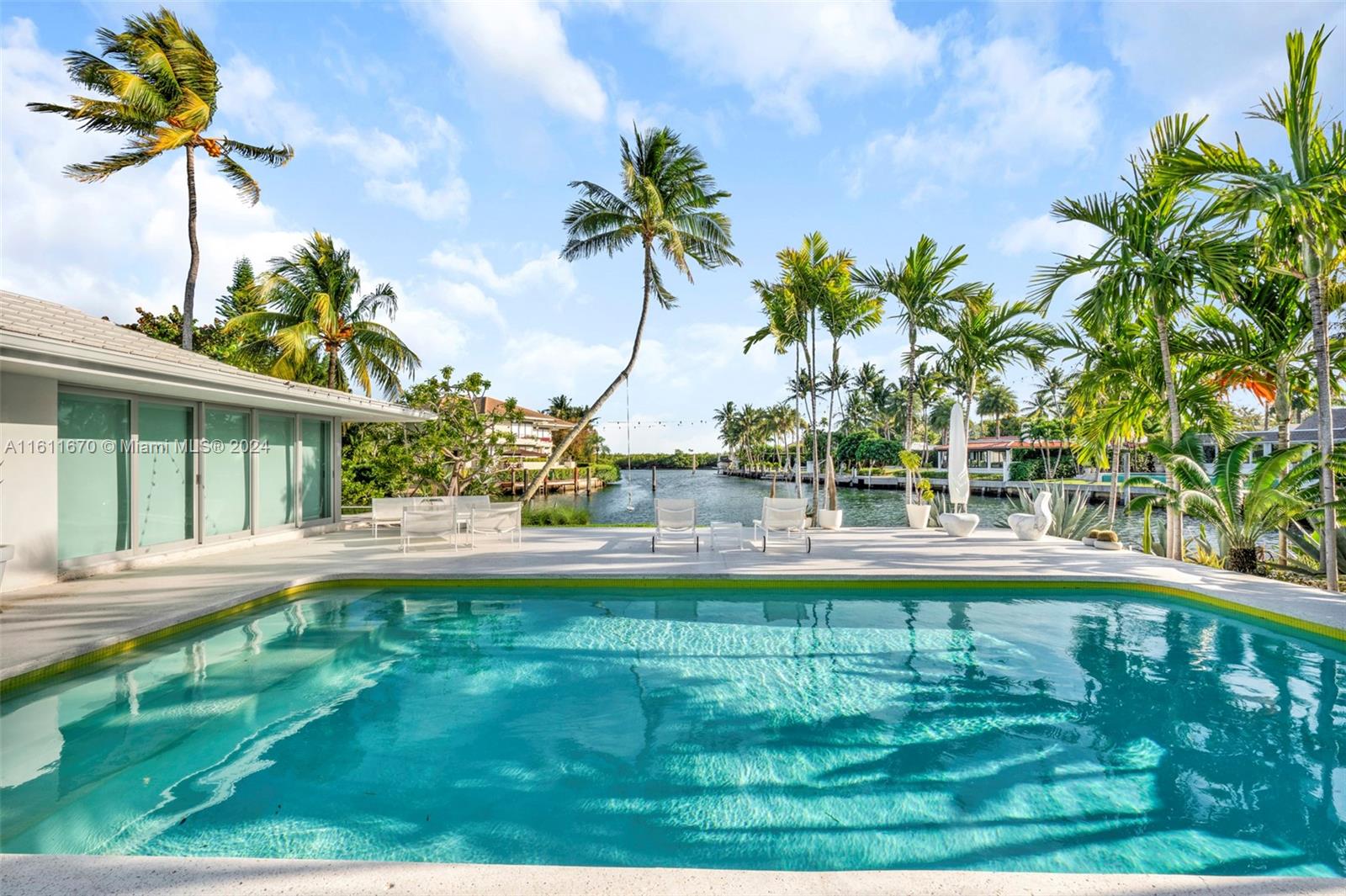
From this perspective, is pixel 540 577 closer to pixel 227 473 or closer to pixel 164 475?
pixel 164 475

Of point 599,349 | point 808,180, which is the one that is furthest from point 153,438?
point 599,349

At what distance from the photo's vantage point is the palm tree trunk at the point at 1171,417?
8891mm

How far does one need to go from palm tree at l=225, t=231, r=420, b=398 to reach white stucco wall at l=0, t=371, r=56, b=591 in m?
9.16

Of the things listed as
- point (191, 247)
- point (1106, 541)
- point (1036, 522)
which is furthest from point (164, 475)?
point (1106, 541)

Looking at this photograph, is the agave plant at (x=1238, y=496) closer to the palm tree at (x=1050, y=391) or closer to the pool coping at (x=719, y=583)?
the pool coping at (x=719, y=583)

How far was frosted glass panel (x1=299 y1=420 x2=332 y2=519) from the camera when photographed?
1155cm

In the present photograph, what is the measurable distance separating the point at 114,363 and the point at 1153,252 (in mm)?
13426

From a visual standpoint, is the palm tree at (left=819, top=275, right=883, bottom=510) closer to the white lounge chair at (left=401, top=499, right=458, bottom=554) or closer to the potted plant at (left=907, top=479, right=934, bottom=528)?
the potted plant at (left=907, top=479, right=934, bottom=528)

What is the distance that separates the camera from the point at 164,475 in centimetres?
855

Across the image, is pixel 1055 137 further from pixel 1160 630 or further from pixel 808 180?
pixel 1160 630

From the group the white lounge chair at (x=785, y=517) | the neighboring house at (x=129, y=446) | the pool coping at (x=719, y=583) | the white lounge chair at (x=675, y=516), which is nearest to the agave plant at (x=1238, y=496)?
the pool coping at (x=719, y=583)

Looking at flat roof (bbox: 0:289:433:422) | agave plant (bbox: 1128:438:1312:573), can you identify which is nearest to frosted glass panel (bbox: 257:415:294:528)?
flat roof (bbox: 0:289:433:422)

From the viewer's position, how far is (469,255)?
652 inches

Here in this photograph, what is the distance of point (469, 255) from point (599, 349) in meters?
15.3
